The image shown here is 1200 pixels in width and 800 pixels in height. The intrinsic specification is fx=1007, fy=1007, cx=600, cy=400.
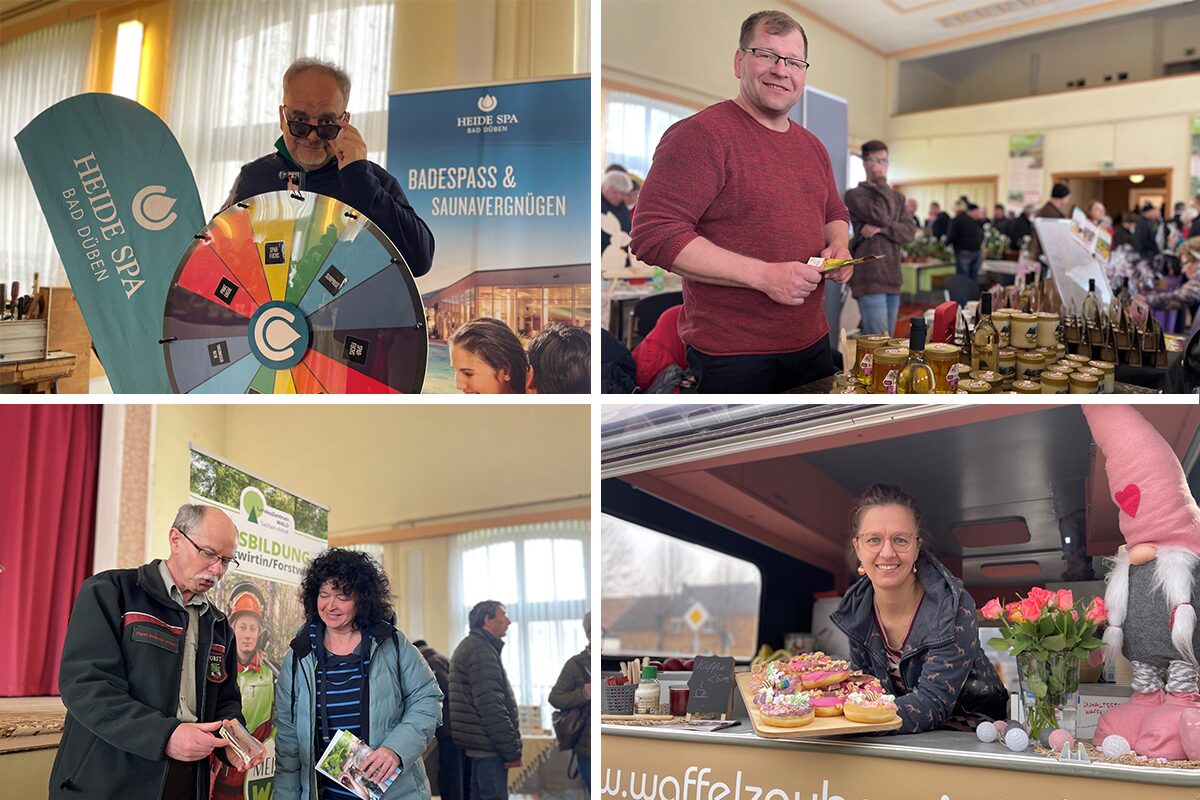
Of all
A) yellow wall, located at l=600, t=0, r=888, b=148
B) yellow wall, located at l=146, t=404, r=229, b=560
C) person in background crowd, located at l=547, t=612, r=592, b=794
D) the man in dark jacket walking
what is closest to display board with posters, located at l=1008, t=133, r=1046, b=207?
yellow wall, located at l=600, t=0, r=888, b=148

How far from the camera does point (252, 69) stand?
2547mm

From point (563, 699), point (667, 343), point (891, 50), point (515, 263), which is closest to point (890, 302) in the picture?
point (891, 50)

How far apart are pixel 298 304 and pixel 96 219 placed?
0.62m

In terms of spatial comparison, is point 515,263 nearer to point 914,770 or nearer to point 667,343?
point 667,343

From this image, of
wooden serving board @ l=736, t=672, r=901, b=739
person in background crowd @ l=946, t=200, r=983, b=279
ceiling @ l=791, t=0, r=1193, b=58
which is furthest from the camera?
person in background crowd @ l=946, t=200, r=983, b=279

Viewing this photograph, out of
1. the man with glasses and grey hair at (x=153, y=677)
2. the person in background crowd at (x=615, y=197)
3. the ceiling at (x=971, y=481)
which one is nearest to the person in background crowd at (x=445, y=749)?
the man with glasses and grey hair at (x=153, y=677)

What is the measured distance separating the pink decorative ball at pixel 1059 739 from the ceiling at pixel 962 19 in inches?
67.3

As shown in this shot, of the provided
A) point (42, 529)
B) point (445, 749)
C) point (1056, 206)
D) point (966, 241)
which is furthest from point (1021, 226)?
point (42, 529)

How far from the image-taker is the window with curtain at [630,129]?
14.1ft

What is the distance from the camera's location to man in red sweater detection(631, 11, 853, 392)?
2.13m

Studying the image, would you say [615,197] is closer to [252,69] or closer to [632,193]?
[632,193]

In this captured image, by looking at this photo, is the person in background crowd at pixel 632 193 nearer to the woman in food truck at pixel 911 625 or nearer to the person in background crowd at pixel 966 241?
the person in background crowd at pixel 966 241

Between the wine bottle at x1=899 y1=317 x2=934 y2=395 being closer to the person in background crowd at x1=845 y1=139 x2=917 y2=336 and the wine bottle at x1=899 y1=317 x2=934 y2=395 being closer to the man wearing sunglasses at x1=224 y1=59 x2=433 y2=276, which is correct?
the person in background crowd at x1=845 y1=139 x2=917 y2=336

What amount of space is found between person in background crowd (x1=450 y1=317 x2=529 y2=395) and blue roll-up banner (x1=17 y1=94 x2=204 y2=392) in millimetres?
740
